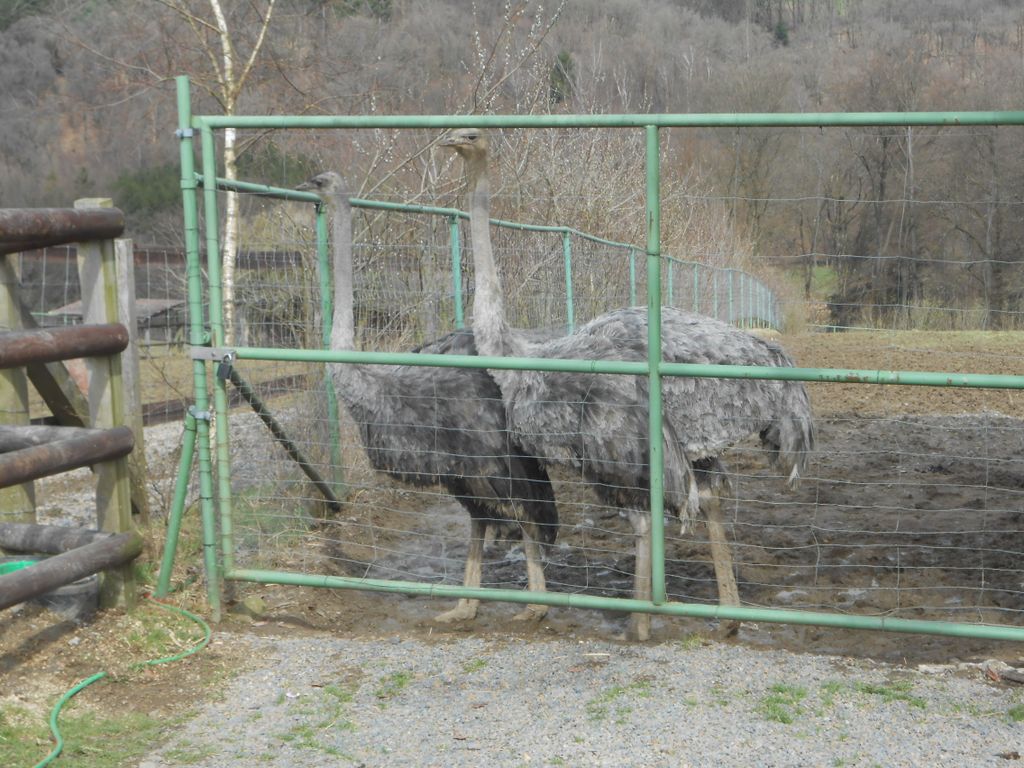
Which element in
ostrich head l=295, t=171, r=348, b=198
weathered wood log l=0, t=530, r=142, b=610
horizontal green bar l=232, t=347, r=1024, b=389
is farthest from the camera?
ostrich head l=295, t=171, r=348, b=198

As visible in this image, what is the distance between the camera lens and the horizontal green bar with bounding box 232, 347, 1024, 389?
3.79m

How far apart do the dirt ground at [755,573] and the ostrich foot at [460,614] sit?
0.19 ft

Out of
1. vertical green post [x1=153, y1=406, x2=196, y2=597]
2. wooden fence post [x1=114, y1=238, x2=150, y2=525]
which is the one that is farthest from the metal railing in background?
vertical green post [x1=153, y1=406, x2=196, y2=597]

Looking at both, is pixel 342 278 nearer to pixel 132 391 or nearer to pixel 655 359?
pixel 132 391

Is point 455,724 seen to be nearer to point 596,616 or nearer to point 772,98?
point 596,616

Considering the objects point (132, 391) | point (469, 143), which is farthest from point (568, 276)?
point (132, 391)

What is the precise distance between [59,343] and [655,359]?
2062mm

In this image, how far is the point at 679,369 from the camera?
403cm

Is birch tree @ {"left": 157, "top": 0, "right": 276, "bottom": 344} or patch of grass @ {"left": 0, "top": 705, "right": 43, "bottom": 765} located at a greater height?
birch tree @ {"left": 157, "top": 0, "right": 276, "bottom": 344}

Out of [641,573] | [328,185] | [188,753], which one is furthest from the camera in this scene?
[328,185]

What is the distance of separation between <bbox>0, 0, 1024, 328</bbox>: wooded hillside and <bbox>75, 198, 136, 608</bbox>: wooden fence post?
5.48 ft

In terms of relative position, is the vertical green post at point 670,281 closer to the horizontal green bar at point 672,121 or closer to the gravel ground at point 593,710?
the horizontal green bar at point 672,121

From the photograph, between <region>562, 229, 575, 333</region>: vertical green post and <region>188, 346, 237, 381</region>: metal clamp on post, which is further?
<region>562, 229, 575, 333</region>: vertical green post

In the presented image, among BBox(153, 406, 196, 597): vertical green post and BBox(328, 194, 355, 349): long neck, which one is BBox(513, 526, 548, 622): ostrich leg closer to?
BBox(328, 194, 355, 349): long neck
